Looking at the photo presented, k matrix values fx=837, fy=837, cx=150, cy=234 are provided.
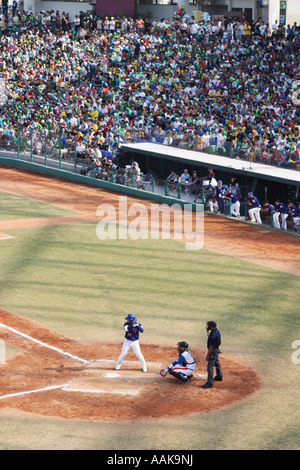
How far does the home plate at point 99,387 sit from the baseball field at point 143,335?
43 mm

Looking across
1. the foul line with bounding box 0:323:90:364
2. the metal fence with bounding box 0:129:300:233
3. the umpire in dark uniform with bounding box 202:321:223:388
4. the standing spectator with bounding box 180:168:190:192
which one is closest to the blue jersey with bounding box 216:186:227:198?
the metal fence with bounding box 0:129:300:233

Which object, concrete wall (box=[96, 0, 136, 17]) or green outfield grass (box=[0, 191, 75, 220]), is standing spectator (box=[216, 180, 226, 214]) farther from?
concrete wall (box=[96, 0, 136, 17])

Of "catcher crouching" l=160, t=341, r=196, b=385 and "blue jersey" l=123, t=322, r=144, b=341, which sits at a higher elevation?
"blue jersey" l=123, t=322, r=144, b=341

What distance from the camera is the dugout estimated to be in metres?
35.3

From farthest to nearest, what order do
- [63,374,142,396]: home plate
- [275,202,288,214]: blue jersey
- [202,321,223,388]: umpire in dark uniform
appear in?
1. [275,202,288,214]: blue jersey
2. [202,321,223,388]: umpire in dark uniform
3. [63,374,142,396]: home plate

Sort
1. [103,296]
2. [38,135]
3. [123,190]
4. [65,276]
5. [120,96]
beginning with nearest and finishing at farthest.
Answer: [103,296] → [65,276] → [123,190] → [38,135] → [120,96]

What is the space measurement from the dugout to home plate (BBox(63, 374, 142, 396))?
17487 millimetres

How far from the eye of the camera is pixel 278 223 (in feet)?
114

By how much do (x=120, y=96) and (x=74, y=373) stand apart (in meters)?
33.1

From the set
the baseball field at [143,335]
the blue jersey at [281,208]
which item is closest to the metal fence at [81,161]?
the blue jersey at [281,208]

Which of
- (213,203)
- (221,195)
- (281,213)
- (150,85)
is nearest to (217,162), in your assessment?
(221,195)

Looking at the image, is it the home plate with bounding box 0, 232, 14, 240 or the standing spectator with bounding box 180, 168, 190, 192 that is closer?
the home plate with bounding box 0, 232, 14, 240

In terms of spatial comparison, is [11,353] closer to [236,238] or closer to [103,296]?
[103,296]

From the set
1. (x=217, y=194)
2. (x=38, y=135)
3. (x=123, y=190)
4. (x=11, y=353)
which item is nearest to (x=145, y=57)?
(x=38, y=135)
